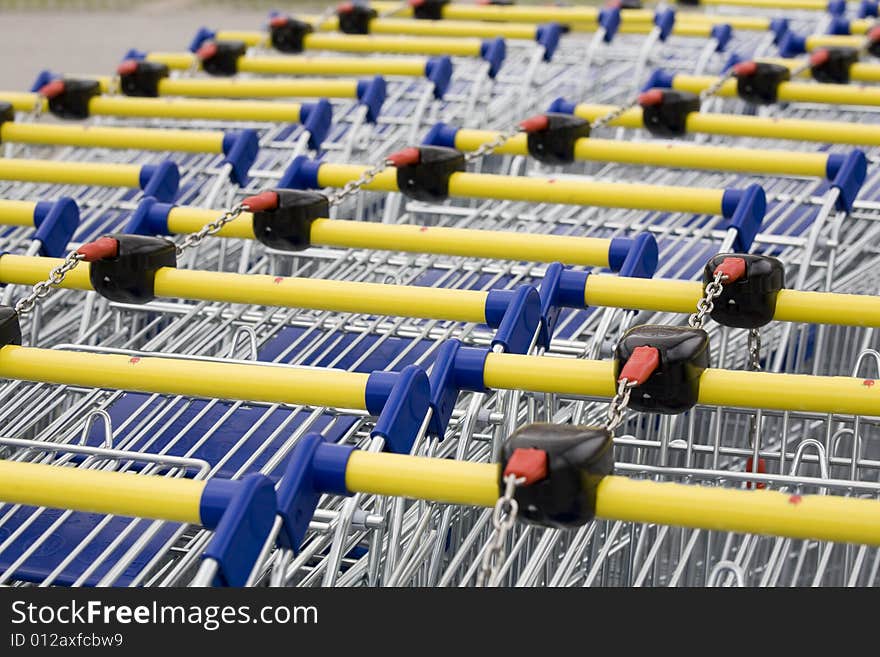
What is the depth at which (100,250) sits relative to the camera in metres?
2.17

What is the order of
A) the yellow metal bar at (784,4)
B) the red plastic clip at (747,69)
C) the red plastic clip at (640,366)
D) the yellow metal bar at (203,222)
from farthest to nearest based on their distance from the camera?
the yellow metal bar at (784,4)
the red plastic clip at (747,69)
the yellow metal bar at (203,222)
the red plastic clip at (640,366)

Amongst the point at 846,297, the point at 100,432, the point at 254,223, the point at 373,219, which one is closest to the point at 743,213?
the point at 846,297

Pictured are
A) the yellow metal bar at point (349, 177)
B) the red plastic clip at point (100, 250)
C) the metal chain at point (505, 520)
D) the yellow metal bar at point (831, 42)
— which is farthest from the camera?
the yellow metal bar at point (831, 42)

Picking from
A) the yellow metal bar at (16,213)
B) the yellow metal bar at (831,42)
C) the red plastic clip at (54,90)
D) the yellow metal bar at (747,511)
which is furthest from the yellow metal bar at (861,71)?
the yellow metal bar at (747,511)

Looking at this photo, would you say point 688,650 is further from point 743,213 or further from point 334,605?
point 743,213

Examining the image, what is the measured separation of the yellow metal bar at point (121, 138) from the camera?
3148 millimetres

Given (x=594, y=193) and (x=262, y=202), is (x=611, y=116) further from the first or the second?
(x=262, y=202)

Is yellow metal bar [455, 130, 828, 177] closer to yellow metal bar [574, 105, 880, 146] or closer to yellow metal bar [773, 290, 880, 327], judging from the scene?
yellow metal bar [574, 105, 880, 146]

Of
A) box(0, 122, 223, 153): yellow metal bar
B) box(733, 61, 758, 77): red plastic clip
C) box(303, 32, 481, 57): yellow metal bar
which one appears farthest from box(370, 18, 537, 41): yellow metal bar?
box(0, 122, 223, 153): yellow metal bar

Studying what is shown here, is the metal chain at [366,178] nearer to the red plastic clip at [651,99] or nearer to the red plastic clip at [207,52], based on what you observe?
the red plastic clip at [651,99]

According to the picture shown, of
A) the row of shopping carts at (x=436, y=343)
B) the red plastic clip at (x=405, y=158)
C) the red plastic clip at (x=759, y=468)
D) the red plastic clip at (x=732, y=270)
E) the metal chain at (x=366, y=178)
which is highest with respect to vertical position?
the red plastic clip at (x=732, y=270)

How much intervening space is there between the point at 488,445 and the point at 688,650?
88 centimetres

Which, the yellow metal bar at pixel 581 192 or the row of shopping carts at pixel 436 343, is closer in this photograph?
the row of shopping carts at pixel 436 343

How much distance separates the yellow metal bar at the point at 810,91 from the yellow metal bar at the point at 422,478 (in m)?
2.13
